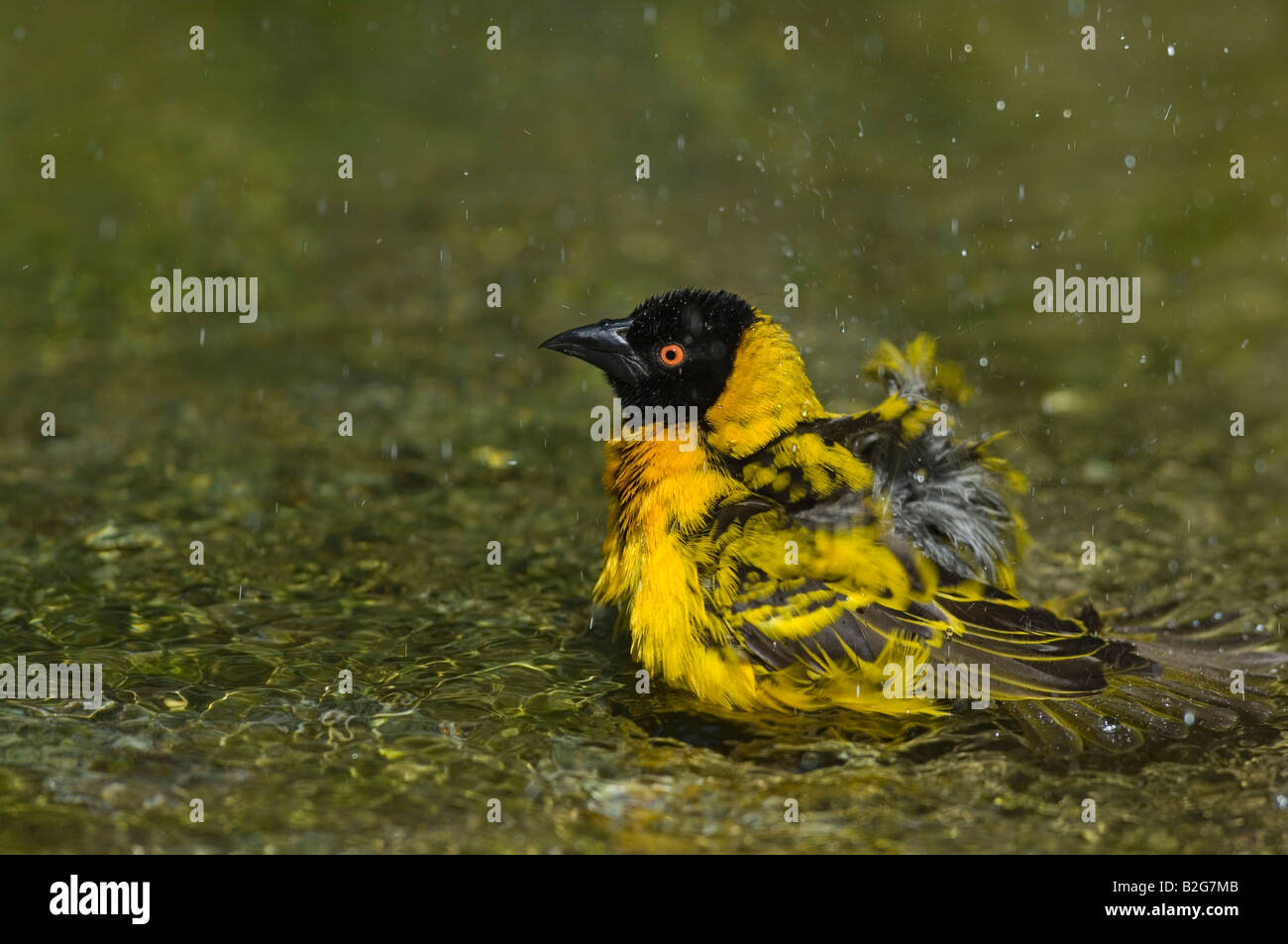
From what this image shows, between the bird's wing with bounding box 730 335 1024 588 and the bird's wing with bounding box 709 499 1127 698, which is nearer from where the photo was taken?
the bird's wing with bounding box 709 499 1127 698

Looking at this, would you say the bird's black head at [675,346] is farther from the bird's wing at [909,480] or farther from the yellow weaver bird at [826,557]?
the bird's wing at [909,480]

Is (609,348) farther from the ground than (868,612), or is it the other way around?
(609,348)

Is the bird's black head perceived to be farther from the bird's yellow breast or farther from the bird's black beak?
the bird's yellow breast

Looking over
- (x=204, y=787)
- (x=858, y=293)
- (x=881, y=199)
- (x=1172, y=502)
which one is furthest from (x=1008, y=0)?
(x=204, y=787)

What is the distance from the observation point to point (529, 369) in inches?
284

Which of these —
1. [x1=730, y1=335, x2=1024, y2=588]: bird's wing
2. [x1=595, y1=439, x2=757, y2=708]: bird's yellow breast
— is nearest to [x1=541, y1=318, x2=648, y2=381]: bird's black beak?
[x1=595, y1=439, x2=757, y2=708]: bird's yellow breast

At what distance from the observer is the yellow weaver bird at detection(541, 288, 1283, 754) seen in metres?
4.26

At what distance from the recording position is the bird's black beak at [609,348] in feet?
15.8

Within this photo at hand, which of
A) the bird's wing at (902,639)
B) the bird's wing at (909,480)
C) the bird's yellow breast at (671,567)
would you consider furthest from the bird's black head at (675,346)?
the bird's wing at (902,639)

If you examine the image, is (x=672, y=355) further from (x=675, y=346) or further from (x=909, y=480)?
(x=909, y=480)

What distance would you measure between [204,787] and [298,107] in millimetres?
6791

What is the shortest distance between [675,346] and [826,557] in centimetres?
87

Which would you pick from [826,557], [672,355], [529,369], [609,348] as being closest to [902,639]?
[826,557]

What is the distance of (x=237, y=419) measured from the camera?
258 inches
